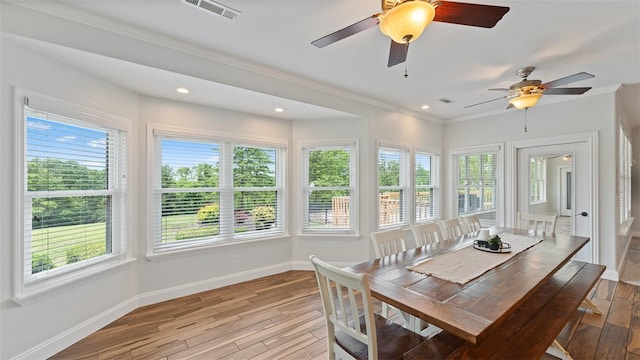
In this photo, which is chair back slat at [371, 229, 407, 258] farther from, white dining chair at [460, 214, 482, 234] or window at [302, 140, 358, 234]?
window at [302, 140, 358, 234]

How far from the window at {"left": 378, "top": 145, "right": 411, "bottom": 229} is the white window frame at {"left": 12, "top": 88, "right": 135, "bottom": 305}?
3.44m

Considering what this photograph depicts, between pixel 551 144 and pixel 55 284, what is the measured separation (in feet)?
20.8

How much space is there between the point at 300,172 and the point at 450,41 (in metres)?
2.62

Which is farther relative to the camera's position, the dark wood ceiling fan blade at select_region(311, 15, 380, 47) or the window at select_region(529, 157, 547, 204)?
the window at select_region(529, 157, 547, 204)

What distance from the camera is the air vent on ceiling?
6.15 ft

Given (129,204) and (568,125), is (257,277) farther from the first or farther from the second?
(568,125)

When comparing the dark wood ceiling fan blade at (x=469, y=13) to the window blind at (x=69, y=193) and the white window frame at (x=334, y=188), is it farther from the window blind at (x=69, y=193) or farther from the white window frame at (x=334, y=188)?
the window blind at (x=69, y=193)

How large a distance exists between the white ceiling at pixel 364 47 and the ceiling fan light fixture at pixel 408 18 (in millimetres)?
551

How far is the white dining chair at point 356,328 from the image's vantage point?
1333 millimetres

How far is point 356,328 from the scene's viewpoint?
1452mm

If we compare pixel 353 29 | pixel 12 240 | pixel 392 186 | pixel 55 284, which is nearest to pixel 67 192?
pixel 12 240

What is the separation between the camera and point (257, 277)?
3861 mm

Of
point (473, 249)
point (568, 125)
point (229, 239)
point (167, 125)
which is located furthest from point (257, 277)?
point (568, 125)

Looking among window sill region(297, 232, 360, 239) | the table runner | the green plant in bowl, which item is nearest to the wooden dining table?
the table runner
